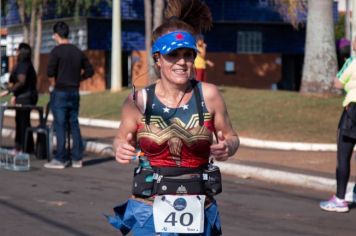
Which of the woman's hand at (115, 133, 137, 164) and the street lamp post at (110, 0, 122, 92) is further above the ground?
the woman's hand at (115, 133, 137, 164)

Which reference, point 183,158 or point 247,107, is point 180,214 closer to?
point 183,158

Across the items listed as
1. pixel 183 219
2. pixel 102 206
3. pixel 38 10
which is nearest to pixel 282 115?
pixel 102 206

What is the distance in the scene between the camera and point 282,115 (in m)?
18.8

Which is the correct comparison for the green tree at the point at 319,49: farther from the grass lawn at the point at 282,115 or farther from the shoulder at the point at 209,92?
the shoulder at the point at 209,92

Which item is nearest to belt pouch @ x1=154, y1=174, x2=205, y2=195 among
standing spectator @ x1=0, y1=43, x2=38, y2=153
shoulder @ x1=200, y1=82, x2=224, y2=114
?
shoulder @ x1=200, y1=82, x2=224, y2=114

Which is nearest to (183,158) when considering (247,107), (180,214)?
(180,214)

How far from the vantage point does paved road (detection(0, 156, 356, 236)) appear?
8.64 m

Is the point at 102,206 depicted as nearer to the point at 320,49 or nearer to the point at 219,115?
the point at 219,115

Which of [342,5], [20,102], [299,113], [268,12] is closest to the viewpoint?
[20,102]

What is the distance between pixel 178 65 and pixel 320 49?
1577cm

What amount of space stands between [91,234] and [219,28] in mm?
36069

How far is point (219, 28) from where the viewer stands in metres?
43.8

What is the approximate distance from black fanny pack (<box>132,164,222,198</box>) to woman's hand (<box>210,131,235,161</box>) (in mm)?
172

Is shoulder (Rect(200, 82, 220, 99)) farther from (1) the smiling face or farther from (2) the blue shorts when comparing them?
(2) the blue shorts
